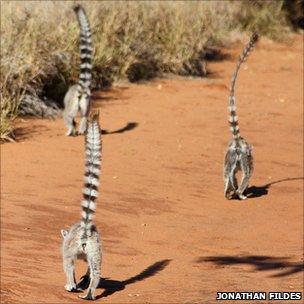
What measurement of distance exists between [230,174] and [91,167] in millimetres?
5960

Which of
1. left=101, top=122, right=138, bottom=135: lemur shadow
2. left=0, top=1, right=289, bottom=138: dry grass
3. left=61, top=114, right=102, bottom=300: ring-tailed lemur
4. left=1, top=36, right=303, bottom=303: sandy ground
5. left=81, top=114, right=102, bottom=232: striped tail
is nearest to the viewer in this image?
left=81, top=114, right=102, bottom=232: striped tail

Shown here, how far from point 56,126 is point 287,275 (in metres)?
8.55

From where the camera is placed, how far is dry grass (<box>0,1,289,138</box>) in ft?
57.3

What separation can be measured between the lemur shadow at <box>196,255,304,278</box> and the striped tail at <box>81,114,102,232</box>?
2314 mm

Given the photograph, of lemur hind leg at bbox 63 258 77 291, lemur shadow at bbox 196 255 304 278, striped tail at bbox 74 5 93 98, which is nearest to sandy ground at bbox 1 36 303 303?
lemur shadow at bbox 196 255 304 278

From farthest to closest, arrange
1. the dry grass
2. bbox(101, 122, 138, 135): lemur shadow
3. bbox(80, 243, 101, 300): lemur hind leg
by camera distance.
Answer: the dry grass
bbox(101, 122, 138, 135): lemur shadow
bbox(80, 243, 101, 300): lemur hind leg

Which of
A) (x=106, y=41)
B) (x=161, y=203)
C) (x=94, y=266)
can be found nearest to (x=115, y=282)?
(x=94, y=266)

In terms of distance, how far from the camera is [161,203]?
1255 centimetres

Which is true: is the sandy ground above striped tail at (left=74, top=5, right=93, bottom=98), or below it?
below

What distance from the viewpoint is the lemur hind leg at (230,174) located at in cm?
1320

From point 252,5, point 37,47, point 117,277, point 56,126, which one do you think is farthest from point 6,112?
point 252,5

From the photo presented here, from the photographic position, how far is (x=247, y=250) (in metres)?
10.5

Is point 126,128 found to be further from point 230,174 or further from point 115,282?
point 115,282

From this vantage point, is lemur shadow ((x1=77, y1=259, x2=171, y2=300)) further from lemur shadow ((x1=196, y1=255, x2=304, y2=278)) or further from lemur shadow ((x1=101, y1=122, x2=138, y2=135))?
lemur shadow ((x1=101, y1=122, x2=138, y2=135))
